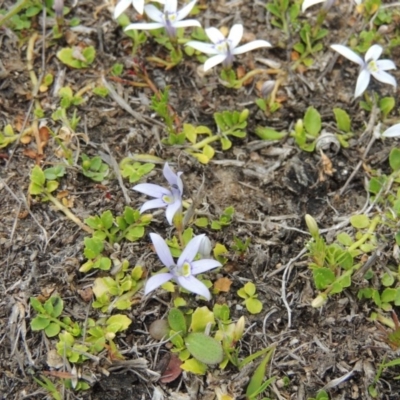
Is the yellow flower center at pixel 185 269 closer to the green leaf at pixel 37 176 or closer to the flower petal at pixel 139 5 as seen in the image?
the green leaf at pixel 37 176

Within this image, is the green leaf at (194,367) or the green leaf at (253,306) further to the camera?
Result: the green leaf at (253,306)

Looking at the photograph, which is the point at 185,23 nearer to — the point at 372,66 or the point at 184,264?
the point at 372,66

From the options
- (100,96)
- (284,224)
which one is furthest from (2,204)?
(284,224)

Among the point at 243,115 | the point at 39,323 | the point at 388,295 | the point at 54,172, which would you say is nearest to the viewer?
the point at 39,323

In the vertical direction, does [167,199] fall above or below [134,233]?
above

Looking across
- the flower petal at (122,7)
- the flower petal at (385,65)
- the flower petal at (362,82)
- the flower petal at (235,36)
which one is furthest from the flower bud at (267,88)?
the flower petal at (122,7)

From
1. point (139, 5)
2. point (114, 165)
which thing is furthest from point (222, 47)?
point (114, 165)

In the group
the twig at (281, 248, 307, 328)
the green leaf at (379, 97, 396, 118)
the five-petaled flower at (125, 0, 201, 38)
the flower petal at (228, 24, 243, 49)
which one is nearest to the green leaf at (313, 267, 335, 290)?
the twig at (281, 248, 307, 328)
